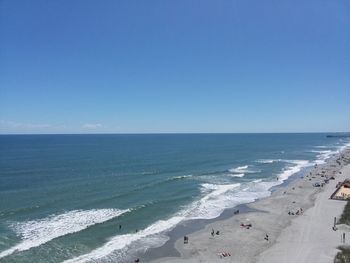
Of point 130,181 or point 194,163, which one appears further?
point 194,163

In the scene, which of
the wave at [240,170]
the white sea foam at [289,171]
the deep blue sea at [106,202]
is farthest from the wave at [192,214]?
the wave at [240,170]

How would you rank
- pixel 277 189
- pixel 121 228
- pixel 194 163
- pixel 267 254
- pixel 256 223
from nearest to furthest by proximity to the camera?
pixel 267 254 < pixel 121 228 < pixel 256 223 < pixel 277 189 < pixel 194 163

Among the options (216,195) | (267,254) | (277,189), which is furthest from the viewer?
(277,189)

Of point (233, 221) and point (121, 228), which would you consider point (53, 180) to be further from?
point (233, 221)

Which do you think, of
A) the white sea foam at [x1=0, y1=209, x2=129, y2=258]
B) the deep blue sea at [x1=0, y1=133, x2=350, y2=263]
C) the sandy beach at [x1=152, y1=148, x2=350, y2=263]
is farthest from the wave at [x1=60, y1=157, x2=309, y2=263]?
the white sea foam at [x1=0, y1=209, x2=129, y2=258]

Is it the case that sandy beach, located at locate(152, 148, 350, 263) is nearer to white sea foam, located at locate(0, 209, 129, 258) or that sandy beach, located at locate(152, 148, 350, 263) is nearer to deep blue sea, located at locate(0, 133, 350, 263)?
deep blue sea, located at locate(0, 133, 350, 263)

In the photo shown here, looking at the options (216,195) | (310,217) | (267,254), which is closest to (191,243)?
(267,254)
